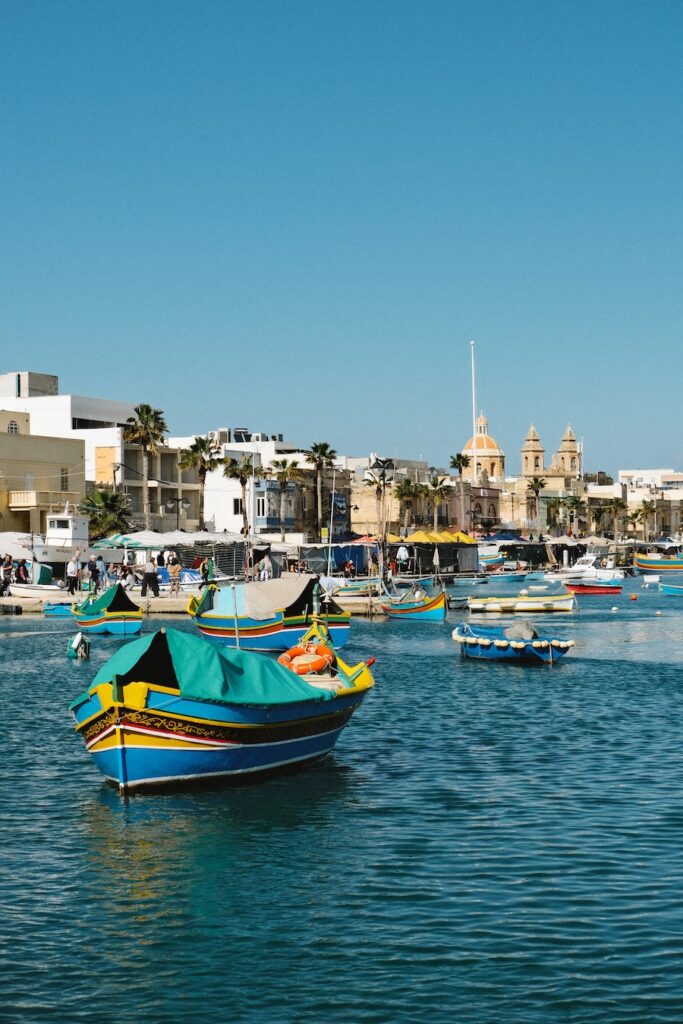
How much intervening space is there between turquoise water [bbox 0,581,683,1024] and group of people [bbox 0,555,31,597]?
5020 cm

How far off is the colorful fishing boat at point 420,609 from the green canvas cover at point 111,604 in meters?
18.0

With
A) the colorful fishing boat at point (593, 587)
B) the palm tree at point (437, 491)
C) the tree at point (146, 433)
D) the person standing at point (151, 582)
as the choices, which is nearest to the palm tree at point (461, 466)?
the palm tree at point (437, 491)

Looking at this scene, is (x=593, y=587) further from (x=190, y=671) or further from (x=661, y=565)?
(x=190, y=671)

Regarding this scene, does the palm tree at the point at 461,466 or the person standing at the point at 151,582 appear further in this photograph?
the palm tree at the point at 461,466

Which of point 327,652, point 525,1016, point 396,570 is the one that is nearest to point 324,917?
point 525,1016

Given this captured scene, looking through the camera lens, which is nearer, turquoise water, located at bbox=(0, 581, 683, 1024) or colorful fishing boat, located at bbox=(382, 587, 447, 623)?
turquoise water, located at bbox=(0, 581, 683, 1024)

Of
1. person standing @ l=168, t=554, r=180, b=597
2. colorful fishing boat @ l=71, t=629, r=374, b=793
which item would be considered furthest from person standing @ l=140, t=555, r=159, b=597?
colorful fishing boat @ l=71, t=629, r=374, b=793

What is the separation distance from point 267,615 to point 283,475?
72181mm

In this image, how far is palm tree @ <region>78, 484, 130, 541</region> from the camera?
100 meters

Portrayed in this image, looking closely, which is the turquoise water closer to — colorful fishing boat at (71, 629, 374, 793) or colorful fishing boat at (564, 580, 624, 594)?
colorful fishing boat at (71, 629, 374, 793)

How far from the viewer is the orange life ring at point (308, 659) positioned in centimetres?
2970

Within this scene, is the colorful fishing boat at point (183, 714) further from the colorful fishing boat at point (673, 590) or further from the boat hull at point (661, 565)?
the boat hull at point (661, 565)

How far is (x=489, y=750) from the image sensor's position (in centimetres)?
3077

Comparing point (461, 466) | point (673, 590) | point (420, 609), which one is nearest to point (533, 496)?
point (461, 466)
